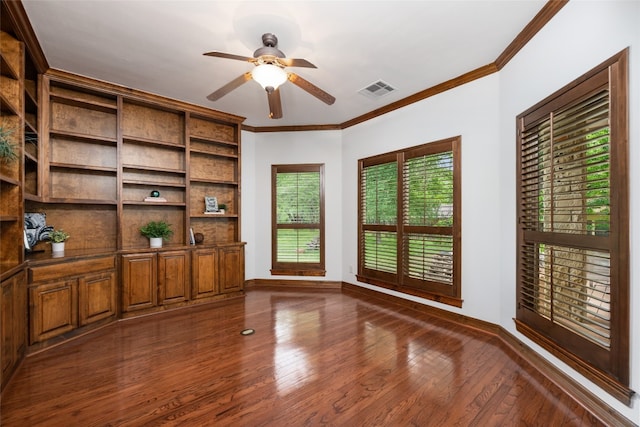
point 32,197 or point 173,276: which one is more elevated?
point 32,197

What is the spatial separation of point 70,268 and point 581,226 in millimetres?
4374

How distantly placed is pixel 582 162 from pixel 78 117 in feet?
16.3

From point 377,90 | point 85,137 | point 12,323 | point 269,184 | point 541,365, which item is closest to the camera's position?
point 12,323

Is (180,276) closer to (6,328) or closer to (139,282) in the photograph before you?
(139,282)

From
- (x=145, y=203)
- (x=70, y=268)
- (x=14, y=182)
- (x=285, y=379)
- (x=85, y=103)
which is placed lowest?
(x=285, y=379)

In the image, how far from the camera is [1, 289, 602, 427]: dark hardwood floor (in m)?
1.81

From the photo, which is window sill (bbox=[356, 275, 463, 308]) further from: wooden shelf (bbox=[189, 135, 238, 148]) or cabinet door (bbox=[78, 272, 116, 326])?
cabinet door (bbox=[78, 272, 116, 326])

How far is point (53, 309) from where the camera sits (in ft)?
8.93

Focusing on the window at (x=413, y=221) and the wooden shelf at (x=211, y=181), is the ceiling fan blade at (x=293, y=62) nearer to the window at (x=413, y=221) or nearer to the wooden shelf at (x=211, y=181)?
the window at (x=413, y=221)

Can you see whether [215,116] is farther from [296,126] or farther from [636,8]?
[636,8]

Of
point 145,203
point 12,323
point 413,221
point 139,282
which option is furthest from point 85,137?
point 413,221

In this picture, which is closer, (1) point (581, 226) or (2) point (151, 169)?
(1) point (581, 226)

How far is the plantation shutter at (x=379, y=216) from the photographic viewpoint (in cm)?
411

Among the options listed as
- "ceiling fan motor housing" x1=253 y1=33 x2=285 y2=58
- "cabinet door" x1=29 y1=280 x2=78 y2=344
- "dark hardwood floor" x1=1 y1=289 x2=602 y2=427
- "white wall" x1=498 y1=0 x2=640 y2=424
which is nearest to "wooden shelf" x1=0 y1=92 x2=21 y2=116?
"cabinet door" x1=29 y1=280 x2=78 y2=344
